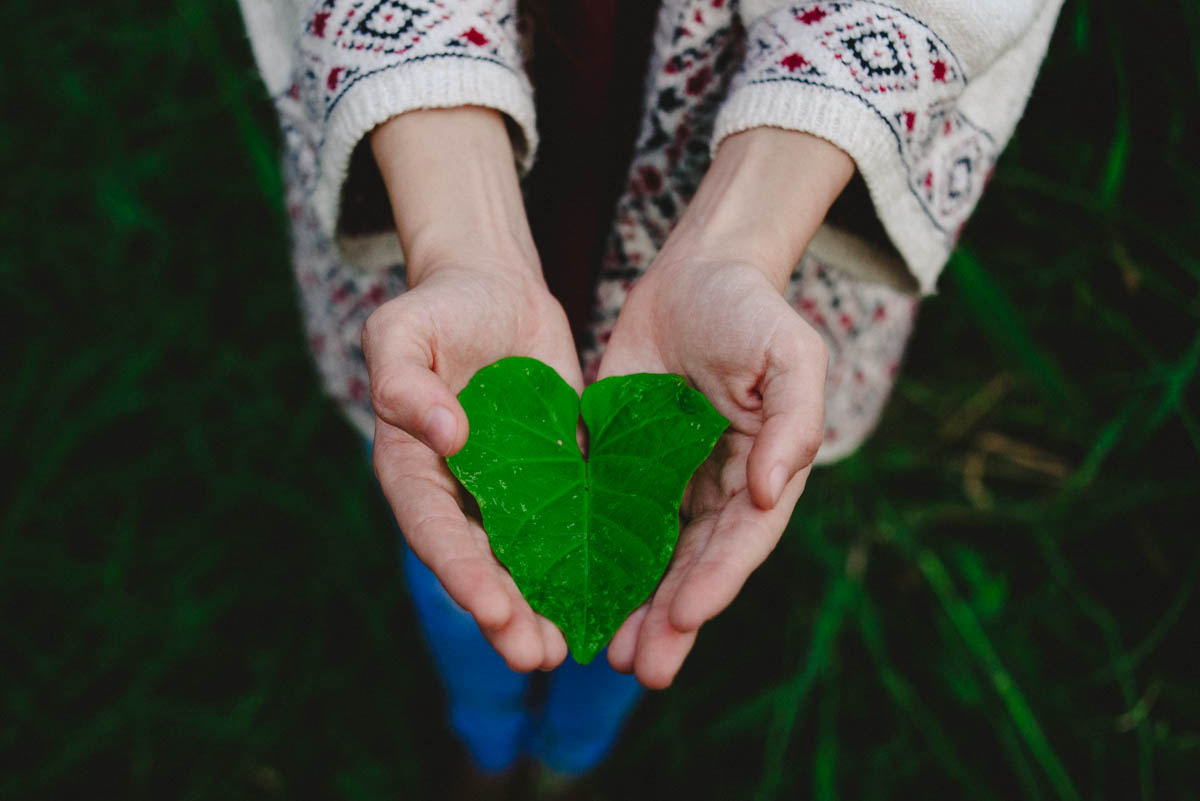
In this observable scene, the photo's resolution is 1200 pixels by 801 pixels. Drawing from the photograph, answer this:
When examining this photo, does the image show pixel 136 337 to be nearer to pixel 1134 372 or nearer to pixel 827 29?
pixel 827 29

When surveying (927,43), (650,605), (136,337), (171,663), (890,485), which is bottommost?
(171,663)

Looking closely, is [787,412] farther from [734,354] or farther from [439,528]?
[439,528]

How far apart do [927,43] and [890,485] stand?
1.15 meters

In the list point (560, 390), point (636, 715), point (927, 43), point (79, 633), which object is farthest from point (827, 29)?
point (79, 633)

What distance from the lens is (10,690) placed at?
151 centimetres

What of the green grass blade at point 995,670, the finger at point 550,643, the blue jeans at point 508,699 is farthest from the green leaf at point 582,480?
the green grass blade at point 995,670

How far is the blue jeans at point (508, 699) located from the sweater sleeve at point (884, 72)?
717mm

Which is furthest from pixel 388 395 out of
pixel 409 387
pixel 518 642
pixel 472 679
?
pixel 472 679

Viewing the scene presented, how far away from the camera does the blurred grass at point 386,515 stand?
1.42 meters

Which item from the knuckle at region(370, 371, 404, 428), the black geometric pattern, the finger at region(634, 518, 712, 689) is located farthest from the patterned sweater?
the finger at region(634, 518, 712, 689)

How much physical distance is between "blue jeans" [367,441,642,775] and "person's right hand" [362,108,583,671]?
0.40 metres

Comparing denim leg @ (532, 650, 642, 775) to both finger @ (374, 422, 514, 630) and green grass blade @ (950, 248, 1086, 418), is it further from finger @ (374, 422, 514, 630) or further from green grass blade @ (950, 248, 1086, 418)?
green grass blade @ (950, 248, 1086, 418)

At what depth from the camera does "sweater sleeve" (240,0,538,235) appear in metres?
0.78

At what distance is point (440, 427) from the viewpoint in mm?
651
